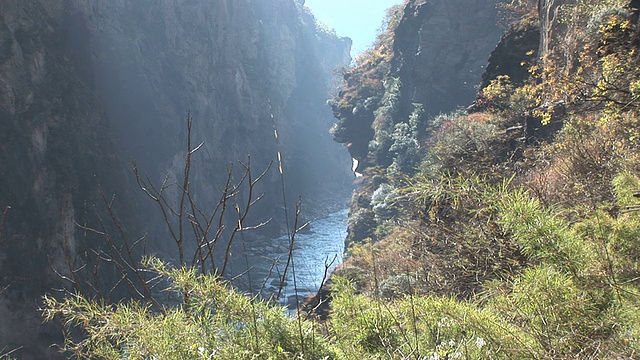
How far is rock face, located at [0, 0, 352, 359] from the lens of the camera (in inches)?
844

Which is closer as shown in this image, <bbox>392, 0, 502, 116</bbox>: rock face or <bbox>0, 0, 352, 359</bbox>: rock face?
<bbox>0, 0, 352, 359</bbox>: rock face

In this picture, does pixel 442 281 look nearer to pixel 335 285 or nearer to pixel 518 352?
pixel 335 285

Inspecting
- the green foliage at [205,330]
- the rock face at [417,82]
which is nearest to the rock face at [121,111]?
the green foliage at [205,330]

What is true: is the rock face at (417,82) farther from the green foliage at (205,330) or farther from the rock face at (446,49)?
the green foliage at (205,330)

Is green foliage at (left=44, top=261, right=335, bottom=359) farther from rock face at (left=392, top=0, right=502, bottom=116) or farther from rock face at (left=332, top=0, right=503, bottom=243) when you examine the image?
rock face at (left=392, top=0, right=502, bottom=116)

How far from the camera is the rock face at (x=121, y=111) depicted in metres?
21.4

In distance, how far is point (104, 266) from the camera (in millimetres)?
23797

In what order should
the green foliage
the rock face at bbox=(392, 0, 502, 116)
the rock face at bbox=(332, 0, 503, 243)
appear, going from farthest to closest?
1. the rock face at bbox=(392, 0, 502, 116)
2. the rock face at bbox=(332, 0, 503, 243)
3. the green foliage

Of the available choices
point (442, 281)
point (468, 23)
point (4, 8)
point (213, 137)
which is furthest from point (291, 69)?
point (442, 281)

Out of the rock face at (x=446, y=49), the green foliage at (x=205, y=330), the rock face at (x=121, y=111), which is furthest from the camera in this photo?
the rock face at (x=446, y=49)

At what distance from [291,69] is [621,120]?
67.6 m

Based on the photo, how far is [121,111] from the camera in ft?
122

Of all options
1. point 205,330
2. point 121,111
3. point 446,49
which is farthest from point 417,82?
point 205,330

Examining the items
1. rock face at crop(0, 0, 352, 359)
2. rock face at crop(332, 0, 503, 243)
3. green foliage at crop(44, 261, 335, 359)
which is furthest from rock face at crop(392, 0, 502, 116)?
green foliage at crop(44, 261, 335, 359)
